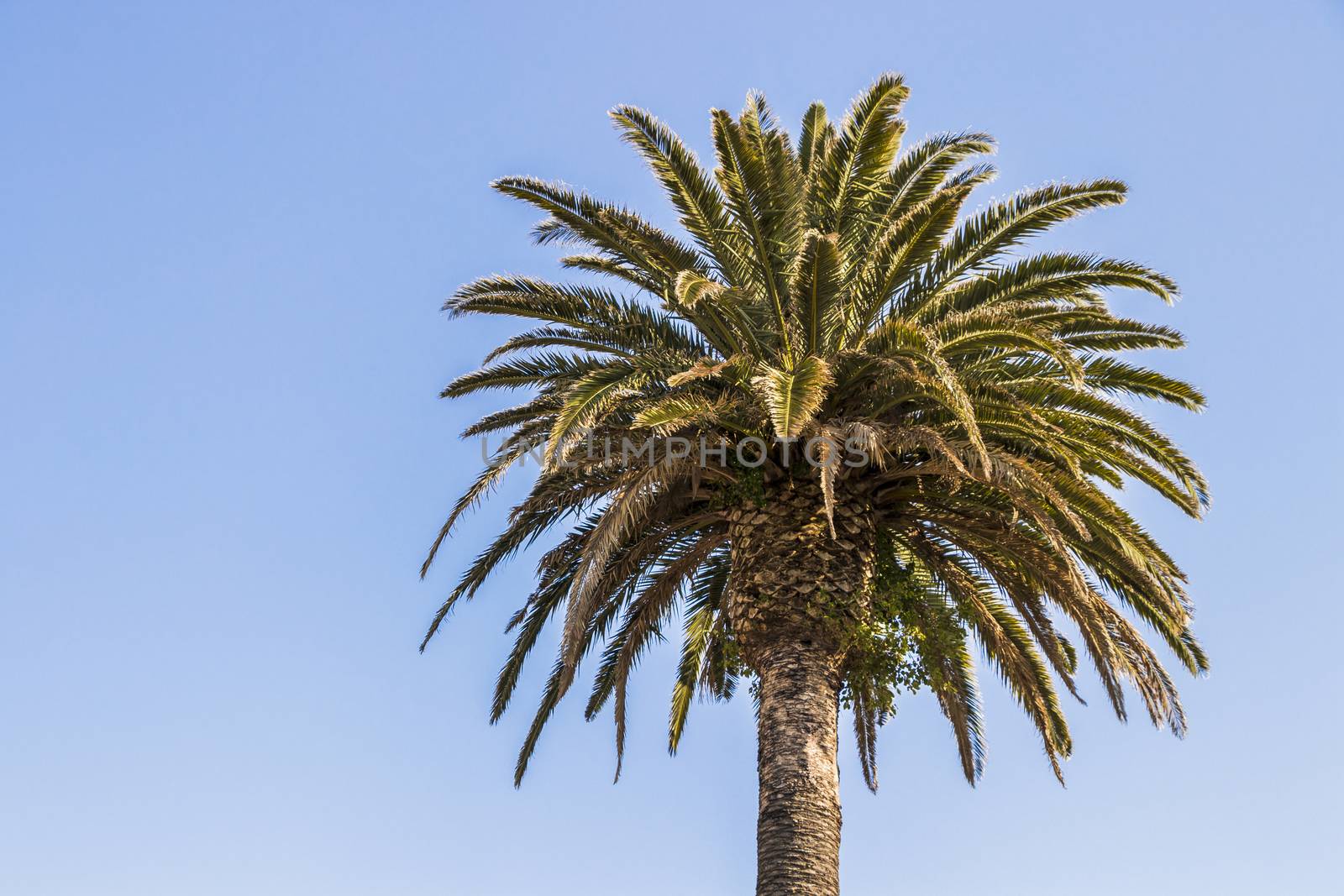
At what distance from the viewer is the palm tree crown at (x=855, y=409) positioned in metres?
11.2

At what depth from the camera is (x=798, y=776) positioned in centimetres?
1072

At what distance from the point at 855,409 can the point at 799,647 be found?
2280mm

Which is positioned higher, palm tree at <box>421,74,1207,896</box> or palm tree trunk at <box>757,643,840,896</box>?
palm tree at <box>421,74,1207,896</box>

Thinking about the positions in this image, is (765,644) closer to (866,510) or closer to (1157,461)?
(866,510)

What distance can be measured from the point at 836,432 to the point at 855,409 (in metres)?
1.08

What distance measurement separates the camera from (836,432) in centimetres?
1091

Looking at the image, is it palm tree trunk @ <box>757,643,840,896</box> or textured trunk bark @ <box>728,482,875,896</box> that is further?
textured trunk bark @ <box>728,482,875,896</box>

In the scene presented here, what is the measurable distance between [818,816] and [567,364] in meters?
5.11

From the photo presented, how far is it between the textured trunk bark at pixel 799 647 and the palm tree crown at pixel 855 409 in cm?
4

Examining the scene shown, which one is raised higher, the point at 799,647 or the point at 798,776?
the point at 799,647

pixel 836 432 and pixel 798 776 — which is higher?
pixel 836 432

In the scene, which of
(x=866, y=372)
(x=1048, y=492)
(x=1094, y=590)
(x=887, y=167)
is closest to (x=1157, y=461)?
(x=1094, y=590)

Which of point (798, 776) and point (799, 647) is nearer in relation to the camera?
point (798, 776)

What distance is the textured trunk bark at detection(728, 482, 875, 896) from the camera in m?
10.5
